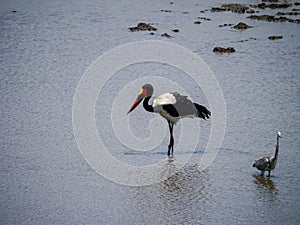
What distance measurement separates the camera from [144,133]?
11.7 m

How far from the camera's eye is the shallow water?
8773 millimetres

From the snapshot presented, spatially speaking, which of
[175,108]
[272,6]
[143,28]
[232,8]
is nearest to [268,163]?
[175,108]

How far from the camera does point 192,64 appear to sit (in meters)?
16.6

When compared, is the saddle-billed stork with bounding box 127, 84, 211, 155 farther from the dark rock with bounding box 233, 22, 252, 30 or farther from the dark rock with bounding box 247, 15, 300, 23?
the dark rock with bounding box 247, 15, 300, 23

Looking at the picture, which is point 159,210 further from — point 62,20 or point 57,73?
point 62,20

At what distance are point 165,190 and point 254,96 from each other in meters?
4.98

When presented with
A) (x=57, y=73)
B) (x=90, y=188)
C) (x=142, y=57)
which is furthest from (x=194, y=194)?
(x=142, y=57)

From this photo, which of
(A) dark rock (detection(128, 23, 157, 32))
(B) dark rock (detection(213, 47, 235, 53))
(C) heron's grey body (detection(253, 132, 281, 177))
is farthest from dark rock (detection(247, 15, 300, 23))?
(C) heron's grey body (detection(253, 132, 281, 177))

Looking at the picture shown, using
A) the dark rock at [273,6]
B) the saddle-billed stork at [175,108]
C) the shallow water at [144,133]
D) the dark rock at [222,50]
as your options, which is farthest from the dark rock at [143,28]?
the saddle-billed stork at [175,108]

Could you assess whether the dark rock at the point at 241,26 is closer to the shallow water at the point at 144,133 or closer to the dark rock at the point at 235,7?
the shallow water at the point at 144,133

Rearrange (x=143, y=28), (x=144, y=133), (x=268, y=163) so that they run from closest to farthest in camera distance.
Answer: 1. (x=268, y=163)
2. (x=144, y=133)
3. (x=143, y=28)

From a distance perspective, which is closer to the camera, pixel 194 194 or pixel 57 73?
pixel 194 194

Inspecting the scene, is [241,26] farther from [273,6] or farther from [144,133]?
[144,133]

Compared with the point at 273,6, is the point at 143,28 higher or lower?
lower
